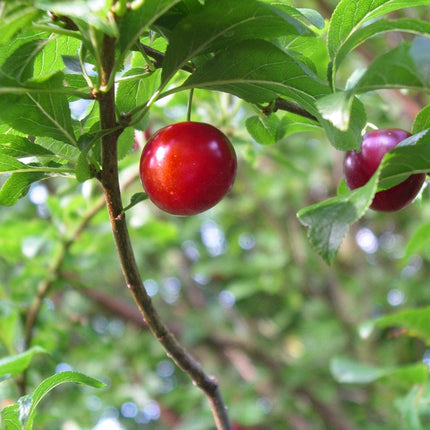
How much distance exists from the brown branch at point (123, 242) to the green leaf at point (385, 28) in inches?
7.6

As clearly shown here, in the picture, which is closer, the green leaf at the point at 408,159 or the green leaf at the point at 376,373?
the green leaf at the point at 408,159

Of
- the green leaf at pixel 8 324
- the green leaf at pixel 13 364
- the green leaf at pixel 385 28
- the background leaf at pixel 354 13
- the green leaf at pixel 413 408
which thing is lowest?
the green leaf at pixel 413 408

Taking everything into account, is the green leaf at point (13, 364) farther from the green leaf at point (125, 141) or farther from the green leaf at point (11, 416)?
the green leaf at point (125, 141)

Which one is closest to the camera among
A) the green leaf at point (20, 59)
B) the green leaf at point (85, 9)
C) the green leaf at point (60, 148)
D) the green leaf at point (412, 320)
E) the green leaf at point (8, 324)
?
the green leaf at point (85, 9)

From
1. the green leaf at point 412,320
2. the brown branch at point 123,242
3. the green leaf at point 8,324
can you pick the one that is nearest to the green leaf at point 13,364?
the brown branch at point 123,242

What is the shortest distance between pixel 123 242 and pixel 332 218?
0.62ft

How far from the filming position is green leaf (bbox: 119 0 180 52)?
41 centimetres

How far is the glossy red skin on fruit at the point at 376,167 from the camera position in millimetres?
572

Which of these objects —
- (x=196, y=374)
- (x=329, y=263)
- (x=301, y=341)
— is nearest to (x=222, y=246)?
(x=301, y=341)

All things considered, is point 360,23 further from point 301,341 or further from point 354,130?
point 301,341

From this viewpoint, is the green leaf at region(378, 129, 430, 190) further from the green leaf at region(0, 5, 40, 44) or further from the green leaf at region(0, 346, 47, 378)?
the green leaf at region(0, 346, 47, 378)

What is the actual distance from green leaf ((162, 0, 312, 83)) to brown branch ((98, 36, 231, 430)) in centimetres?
6

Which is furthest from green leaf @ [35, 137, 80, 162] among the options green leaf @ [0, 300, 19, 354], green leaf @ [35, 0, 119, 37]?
green leaf @ [0, 300, 19, 354]

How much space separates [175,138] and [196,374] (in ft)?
0.82
